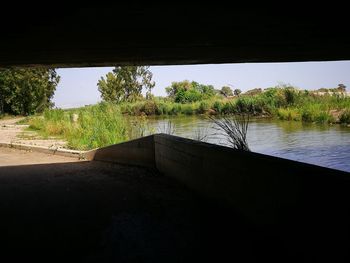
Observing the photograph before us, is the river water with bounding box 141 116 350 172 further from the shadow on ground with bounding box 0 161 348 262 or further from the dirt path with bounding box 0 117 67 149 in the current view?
the shadow on ground with bounding box 0 161 348 262

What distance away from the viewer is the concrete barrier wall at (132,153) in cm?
886

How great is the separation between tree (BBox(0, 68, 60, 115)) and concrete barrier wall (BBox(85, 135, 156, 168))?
81.8 feet

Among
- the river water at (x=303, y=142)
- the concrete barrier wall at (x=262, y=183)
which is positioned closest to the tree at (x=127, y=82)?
the river water at (x=303, y=142)

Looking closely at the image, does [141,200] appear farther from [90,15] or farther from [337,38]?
[337,38]

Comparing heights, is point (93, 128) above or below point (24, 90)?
below

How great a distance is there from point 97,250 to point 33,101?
3418 centimetres

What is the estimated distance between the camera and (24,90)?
111ft

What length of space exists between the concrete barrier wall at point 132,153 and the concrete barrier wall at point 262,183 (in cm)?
194

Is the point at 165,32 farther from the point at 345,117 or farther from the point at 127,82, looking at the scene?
the point at 127,82

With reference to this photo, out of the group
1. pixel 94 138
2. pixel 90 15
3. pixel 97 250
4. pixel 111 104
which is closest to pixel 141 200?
pixel 97 250

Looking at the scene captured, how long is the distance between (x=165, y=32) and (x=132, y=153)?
4.57 meters

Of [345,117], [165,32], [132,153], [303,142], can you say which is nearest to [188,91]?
[345,117]

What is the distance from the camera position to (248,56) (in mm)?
8750

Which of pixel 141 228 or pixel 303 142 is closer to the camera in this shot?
pixel 141 228
